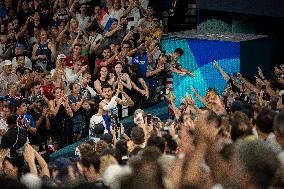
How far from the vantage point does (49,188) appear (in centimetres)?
302

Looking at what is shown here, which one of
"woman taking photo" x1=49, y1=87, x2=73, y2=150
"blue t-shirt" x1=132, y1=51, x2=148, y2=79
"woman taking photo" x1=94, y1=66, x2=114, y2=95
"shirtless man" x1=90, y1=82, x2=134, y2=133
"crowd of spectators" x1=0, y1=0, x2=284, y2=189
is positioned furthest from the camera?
"blue t-shirt" x1=132, y1=51, x2=148, y2=79

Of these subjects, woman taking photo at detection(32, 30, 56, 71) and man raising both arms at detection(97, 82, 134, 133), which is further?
woman taking photo at detection(32, 30, 56, 71)

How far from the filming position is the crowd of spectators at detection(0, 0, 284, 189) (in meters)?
4.04

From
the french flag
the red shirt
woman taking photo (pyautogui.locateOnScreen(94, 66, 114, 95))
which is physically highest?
the french flag

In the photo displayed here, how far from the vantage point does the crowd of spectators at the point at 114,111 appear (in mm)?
4039

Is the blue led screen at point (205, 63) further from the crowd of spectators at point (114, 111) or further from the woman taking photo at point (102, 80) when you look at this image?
the woman taking photo at point (102, 80)

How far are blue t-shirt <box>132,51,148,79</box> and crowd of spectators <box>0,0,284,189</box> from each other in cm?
2

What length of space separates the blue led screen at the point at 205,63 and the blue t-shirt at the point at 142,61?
1240 millimetres

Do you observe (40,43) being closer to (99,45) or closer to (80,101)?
(99,45)

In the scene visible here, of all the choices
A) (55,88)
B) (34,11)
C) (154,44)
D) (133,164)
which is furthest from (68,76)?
(133,164)

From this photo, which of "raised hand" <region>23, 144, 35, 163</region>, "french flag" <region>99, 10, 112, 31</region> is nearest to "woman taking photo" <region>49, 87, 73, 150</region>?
"raised hand" <region>23, 144, 35, 163</region>

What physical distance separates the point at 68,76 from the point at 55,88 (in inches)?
36.7

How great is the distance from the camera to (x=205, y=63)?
→ 33.0ft

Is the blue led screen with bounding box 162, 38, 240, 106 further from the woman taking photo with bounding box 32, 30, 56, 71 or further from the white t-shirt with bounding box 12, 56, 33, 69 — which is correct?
the white t-shirt with bounding box 12, 56, 33, 69
